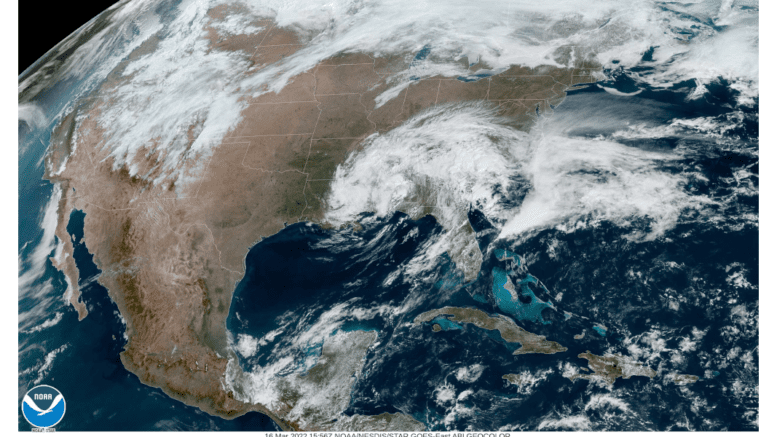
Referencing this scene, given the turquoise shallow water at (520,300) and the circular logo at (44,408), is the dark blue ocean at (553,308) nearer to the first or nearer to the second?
the turquoise shallow water at (520,300)

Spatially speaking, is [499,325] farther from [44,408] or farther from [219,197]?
[44,408]

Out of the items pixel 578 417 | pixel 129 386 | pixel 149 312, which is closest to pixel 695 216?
pixel 578 417

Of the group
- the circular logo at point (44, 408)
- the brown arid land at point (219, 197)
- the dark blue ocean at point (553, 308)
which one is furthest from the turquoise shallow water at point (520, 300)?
the circular logo at point (44, 408)

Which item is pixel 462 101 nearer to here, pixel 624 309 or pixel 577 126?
pixel 577 126

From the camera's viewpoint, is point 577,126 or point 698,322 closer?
point 698,322

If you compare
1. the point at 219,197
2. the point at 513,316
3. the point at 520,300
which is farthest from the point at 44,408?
the point at 520,300
